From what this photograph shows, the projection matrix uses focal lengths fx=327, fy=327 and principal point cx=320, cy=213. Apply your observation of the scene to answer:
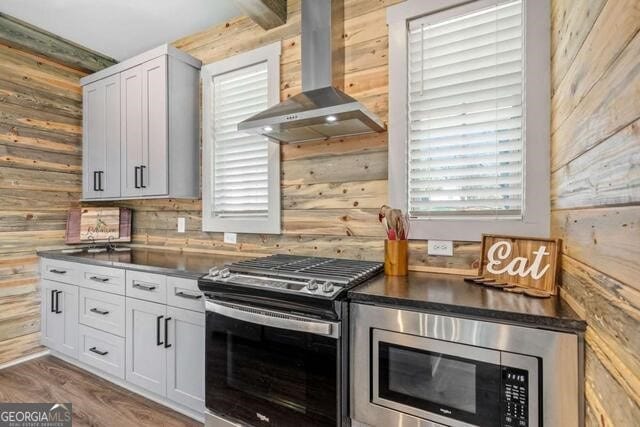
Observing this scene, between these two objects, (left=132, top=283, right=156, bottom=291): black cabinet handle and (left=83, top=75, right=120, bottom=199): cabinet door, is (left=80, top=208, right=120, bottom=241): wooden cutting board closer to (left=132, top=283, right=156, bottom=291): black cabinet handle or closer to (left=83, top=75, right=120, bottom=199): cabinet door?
(left=83, top=75, right=120, bottom=199): cabinet door

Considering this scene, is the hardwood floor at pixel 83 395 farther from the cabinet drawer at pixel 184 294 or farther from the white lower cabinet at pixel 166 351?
the cabinet drawer at pixel 184 294

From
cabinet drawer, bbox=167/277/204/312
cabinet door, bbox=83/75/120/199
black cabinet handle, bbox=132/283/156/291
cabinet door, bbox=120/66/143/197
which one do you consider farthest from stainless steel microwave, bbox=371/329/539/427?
cabinet door, bbox=83/75/120/199

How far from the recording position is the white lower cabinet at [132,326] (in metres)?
2.03

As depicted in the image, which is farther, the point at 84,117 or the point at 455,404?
the point at 84,117

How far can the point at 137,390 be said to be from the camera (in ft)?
7.76

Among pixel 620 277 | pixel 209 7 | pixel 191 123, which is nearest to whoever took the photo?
pixel 620 277

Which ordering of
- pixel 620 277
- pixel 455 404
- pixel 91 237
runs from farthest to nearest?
pixel 91 237, pixel 455 404, pixel 620 277

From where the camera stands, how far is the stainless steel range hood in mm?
1819

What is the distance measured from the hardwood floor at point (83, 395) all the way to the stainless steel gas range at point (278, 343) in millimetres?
667

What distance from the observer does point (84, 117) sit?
3.20m

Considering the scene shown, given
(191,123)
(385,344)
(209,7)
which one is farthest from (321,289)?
(209,7)

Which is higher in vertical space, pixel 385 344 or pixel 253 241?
pixel 253 241

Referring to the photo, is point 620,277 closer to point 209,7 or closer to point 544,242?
point 544,242

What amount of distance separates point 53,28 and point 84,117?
0.76 metres
